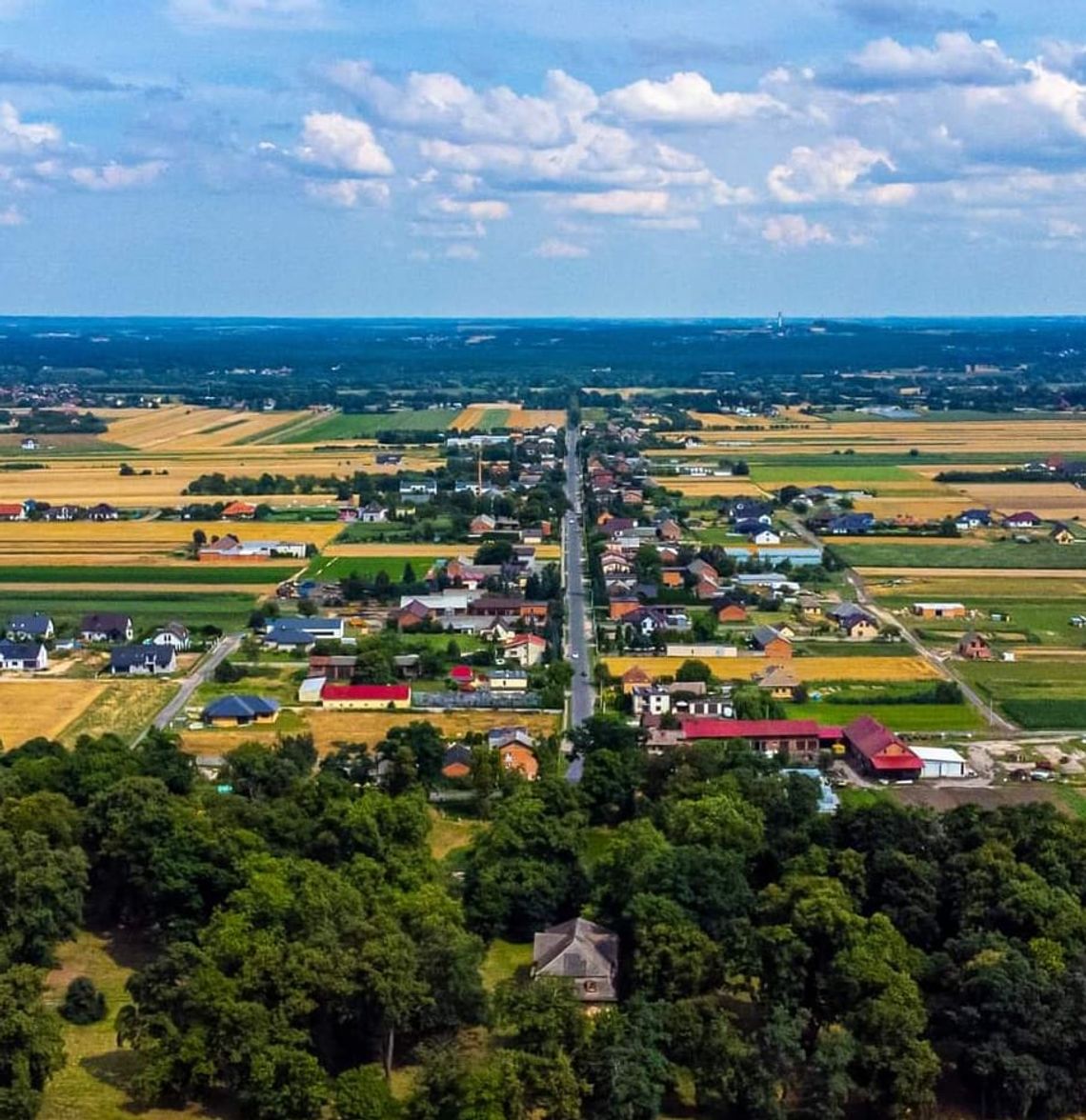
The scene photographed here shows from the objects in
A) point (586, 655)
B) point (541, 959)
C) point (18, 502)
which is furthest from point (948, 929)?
point (18, 502)

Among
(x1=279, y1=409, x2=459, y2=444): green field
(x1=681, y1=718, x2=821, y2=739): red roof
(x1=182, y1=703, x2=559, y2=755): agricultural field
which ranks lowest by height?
(x1=182, y1=703, x2=559, y2=755): agricultural field

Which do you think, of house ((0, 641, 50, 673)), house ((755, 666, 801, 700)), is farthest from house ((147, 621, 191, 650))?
house ((755, 666, 801, 700))

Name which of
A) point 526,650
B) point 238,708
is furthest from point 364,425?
point 238,708

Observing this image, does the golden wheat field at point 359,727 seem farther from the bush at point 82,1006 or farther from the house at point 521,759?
the bush at point 82,1006

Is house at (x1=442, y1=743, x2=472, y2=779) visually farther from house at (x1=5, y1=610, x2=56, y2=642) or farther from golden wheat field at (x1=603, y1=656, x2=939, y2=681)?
house at (x1=5, y1=610, x2=56, y2=642)

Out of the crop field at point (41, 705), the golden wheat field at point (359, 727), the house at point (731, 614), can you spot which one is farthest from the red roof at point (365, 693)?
the house at point (731, 614)

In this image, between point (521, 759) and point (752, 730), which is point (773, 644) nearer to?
point (752, 730)

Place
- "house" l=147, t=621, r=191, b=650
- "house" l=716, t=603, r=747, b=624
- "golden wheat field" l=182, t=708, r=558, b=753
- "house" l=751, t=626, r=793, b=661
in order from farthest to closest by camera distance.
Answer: "house" l=716, t=603, r=747, b=624
"house" l=147, t=621, r=191, b=650
"house" l=751, t=626, r=793, b=661
"golden wheat field" l=182, t=708, r=558, b=753
